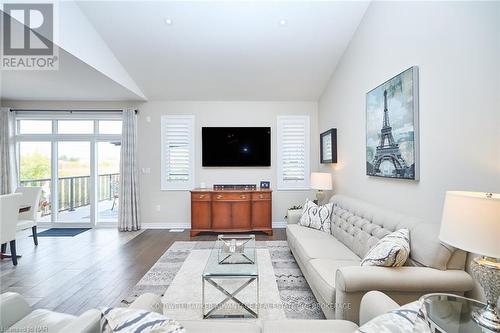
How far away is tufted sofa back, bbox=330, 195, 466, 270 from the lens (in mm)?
1617

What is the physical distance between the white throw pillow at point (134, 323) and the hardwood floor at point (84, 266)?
1.89m

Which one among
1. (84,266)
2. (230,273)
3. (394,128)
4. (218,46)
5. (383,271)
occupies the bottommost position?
(84,266)

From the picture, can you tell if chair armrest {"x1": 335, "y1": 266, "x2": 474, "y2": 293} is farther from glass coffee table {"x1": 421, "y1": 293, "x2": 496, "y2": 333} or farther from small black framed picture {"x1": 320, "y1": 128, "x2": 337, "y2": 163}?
small black framed picture {"x1": 320, "y1": 128, "x2": 337, "y2": 163}

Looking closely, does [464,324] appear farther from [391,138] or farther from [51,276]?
[51,276]

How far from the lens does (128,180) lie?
190 inches

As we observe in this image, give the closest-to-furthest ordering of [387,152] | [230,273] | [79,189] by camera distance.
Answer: [230,273] < [387,152] < [79,189]

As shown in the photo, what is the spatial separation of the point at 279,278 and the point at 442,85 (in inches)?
96.8

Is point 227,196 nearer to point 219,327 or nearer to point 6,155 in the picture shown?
point 219,327

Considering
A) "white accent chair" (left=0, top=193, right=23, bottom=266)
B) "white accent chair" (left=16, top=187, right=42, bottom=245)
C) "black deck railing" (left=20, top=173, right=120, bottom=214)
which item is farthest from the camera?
"black deck railing" (left=20, top=173, right=120, bottom=214)

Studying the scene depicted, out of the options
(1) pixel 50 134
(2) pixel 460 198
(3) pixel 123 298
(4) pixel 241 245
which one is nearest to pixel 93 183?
(1) pixel 50 134

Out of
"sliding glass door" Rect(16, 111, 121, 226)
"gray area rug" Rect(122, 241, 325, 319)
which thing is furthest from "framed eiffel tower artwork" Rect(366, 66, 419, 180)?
"sliding glass door" Rect(16, 111, 121, 226)

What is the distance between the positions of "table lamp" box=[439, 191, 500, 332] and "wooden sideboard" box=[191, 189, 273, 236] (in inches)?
135

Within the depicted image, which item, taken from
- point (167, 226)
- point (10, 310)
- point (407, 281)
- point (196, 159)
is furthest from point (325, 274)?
point (167, 226)

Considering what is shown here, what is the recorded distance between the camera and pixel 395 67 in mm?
2475
